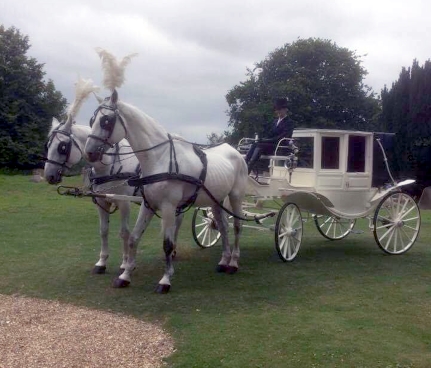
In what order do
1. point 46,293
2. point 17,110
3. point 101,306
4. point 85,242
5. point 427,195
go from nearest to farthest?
point 101,306, point 46,293, point 85,242, point 427,195, point 17,110

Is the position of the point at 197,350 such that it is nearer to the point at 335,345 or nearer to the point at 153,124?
the point at 335,345

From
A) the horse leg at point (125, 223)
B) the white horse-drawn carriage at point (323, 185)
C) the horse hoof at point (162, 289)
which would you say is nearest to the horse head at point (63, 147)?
the horse leg at point (125, 223)

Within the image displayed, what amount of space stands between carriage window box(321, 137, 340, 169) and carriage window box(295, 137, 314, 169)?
10.3 inches

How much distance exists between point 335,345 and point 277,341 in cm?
55

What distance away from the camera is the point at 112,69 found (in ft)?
23.0

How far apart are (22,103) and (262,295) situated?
3418cm

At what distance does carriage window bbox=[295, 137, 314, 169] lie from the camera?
10.2 metres

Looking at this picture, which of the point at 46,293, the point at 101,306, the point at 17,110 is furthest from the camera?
the point at 17,110

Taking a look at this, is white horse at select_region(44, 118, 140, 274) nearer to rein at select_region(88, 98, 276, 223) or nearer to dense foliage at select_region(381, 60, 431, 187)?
rein at select_region(88, 98, 276, 223)

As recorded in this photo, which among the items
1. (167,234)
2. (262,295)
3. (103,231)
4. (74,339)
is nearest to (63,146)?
(103,231)

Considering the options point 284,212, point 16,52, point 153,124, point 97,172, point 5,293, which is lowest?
point 5,293

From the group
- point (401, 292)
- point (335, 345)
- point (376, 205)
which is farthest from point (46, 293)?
point (376, 205)

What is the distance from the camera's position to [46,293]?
745 cm

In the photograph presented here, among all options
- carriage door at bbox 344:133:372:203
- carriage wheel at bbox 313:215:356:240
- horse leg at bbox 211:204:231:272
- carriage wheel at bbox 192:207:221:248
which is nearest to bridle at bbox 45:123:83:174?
horse leg at bbox 211:204:231:272
